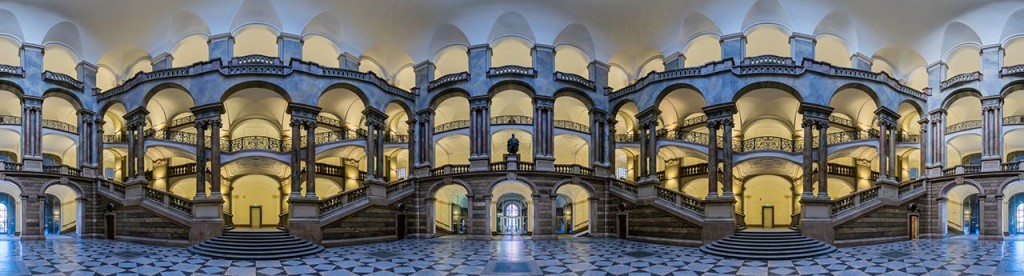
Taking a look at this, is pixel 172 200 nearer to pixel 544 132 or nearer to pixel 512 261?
pixel 512 261

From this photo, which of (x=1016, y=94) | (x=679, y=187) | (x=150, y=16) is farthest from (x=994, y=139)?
(x=150, y=16)

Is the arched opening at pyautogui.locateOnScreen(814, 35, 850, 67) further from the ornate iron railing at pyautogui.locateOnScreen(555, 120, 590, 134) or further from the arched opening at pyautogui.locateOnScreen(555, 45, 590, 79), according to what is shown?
the ornate iron railing at pyautogui.locateOnScreen(555, 120, 590, 134)

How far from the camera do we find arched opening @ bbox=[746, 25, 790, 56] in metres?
29.0

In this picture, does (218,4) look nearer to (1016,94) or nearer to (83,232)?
(83,232)

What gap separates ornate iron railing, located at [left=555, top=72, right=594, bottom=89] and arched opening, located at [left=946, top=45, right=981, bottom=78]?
1764 cm

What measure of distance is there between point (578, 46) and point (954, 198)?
24800 millimetres

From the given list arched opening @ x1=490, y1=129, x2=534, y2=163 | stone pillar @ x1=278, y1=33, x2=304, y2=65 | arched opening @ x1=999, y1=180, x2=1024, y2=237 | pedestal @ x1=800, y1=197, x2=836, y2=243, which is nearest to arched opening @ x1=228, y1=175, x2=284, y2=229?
stone pillar @ x1=278, y1=33, x2=304, y2=65

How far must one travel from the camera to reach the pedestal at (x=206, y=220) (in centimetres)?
2331

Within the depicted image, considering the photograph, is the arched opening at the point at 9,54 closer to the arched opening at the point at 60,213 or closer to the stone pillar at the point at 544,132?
the arched opening at the point at 60,213

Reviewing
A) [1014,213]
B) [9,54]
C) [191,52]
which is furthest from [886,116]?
[9,54]

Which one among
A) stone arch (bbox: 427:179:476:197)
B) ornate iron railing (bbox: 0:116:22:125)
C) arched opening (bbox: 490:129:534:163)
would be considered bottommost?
stone arch (bbox: 427:179:476:197)

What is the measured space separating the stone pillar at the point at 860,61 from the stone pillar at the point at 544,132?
559 inches

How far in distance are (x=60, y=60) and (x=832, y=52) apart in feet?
130

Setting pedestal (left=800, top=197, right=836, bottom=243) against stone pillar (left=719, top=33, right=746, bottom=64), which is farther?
stone pillar (left=719, top=33, right=746, bottom=64)
